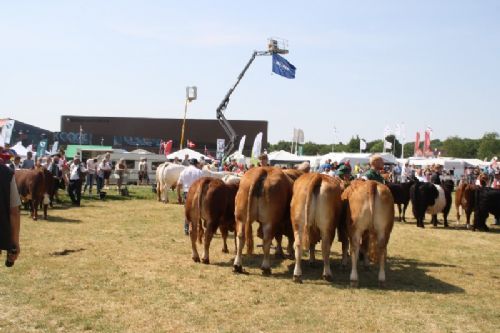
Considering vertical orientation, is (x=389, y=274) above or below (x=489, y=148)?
below

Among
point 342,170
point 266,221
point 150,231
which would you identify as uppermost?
point 342,170

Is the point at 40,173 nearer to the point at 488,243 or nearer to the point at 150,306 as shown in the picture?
the point at 150,306

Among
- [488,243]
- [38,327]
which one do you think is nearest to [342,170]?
[488,243]

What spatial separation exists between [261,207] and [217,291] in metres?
1.60

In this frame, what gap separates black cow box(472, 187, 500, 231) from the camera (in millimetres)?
14680

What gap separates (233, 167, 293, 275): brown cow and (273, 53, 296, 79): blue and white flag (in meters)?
25.6

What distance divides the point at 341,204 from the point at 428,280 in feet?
6.25

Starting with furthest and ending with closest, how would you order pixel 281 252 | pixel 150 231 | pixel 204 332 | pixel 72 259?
1. pixel 150 231
2. pixel 281 252
3. pixel 72 259
4. pixel 204 332

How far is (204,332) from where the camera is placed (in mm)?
5363

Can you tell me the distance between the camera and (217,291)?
23.0 ft

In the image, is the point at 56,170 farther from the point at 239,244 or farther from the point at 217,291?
the point at 217,291

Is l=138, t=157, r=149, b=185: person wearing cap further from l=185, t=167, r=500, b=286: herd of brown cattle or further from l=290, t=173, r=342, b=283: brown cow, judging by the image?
l=290, t=173, r=342, b=283: brown cow

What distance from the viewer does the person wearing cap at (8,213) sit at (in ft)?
14.7

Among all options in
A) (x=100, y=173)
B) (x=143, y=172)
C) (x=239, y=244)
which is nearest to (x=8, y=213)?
(x=239, y=244)
